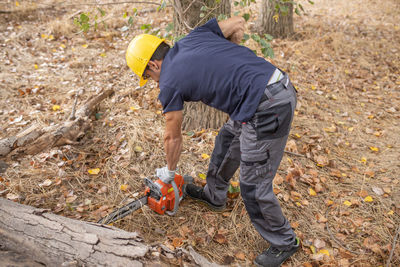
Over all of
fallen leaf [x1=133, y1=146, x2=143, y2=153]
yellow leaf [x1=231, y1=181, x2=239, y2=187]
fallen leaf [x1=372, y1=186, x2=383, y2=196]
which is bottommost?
fallen leaf [x1=372, y1=186, x2=383, y2=196]

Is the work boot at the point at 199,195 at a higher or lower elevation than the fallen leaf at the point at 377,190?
higher

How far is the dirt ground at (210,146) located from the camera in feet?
9.36

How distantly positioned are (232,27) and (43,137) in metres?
2.45

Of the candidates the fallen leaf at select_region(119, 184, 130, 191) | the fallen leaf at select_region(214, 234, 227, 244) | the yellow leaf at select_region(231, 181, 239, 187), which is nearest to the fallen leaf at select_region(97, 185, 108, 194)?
the fallen leaf at select_region(119, 184, 130, 191)

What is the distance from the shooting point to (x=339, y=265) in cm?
263

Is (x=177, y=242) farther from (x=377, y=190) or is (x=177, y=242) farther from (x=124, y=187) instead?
(x=377, y=190)

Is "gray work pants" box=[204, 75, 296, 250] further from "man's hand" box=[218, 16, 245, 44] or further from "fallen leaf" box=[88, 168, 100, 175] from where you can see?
"fallen leaf" box=[88, 168, 100, 175]

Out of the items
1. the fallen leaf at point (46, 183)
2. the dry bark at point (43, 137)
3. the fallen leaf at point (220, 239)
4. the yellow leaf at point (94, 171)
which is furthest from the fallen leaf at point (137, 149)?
the fallen leaf at point (220, 239)

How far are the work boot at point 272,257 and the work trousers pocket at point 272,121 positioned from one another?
1067 mm

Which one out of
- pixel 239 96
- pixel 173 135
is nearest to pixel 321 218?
pixel 239 96

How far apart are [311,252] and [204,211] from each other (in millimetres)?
1068

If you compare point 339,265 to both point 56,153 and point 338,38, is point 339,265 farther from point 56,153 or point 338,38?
point 338,38

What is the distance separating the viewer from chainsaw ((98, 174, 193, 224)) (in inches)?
104

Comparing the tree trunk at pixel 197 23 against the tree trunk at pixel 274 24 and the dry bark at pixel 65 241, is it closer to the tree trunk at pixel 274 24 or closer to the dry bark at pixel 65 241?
the dry bark at pixel 65 241
